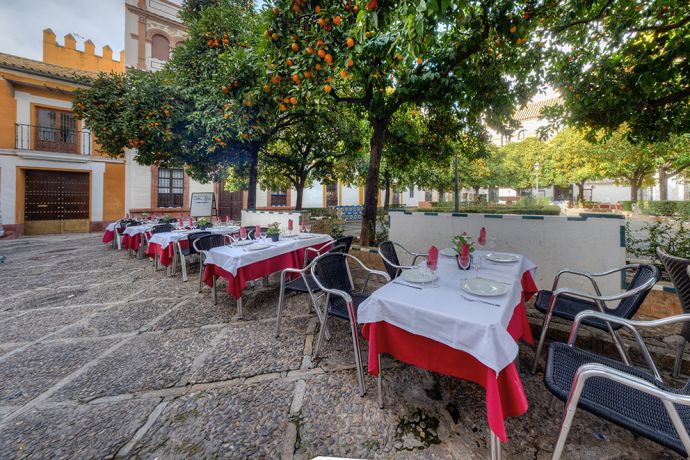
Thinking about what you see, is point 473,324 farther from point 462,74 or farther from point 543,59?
point 543,59

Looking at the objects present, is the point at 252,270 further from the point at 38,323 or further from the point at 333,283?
the point at 38,323

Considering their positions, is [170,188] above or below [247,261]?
above

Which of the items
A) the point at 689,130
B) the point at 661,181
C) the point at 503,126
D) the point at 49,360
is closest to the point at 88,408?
the point at 49,360

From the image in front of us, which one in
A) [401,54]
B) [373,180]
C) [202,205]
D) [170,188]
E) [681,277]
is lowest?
[681,277]

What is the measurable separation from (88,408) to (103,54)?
77.6 ft

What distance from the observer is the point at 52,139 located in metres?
11.6

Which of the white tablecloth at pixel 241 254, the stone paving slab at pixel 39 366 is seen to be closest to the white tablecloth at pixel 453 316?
the white tablecloth at pixel 241 254

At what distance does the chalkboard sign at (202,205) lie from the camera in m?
8.84

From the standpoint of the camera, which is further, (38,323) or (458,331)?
(38,323)

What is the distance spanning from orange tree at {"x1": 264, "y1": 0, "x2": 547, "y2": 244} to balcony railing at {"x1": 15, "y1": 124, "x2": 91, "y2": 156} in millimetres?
13167

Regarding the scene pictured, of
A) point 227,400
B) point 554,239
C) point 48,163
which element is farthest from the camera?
point 48,163

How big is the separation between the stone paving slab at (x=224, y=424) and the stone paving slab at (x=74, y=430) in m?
0.18

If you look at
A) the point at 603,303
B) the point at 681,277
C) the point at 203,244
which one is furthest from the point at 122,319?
the point at 681,277

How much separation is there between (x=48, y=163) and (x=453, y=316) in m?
16.9
